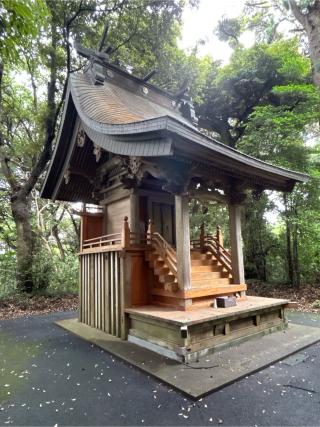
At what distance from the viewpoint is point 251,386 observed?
114 inches

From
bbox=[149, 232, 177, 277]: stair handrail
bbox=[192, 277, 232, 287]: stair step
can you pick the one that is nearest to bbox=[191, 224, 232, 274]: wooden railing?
bbox=[192, 277, 232, 287]: stair step

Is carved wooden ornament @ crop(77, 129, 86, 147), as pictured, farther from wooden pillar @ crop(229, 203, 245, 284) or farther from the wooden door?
wooden pillar @ crop(229, 203, 245, 284)

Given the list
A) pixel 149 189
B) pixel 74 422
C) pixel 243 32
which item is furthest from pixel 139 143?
pixel 243 32

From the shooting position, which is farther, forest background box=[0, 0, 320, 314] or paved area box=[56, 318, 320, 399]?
forest background box=[0, 0, 320, 314]

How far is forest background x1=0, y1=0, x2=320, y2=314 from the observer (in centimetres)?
903

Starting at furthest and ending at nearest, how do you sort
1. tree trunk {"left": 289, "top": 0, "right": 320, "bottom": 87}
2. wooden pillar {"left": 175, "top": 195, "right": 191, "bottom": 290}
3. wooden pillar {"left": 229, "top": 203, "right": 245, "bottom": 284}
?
tree trunk {"left": 289, "top": 0, "right": 320, "bottom": 87}
wooden pillar {"left": 229, "top": 203, "right": 245, "bottom": 284}
wooden pillar {"left": 175, "top": 195, "right": 191, "bottom": 290}

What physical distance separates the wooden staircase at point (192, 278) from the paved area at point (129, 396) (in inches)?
48.9

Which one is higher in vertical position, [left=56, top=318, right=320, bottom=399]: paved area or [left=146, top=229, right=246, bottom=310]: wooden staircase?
[left=146, top=229, right=246, bottom=310]: wooden staircase

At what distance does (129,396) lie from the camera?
2.77 metres

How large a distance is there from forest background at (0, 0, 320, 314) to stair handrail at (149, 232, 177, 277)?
4903mm

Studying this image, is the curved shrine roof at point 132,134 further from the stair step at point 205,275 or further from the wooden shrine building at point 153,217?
the stair step at point 205,275

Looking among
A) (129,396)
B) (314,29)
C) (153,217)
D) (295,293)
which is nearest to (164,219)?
(153,217)

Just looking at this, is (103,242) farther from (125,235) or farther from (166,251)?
(166,251)

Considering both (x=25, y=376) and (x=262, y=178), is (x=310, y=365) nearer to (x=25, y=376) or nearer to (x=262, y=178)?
(x=262, y=178)
